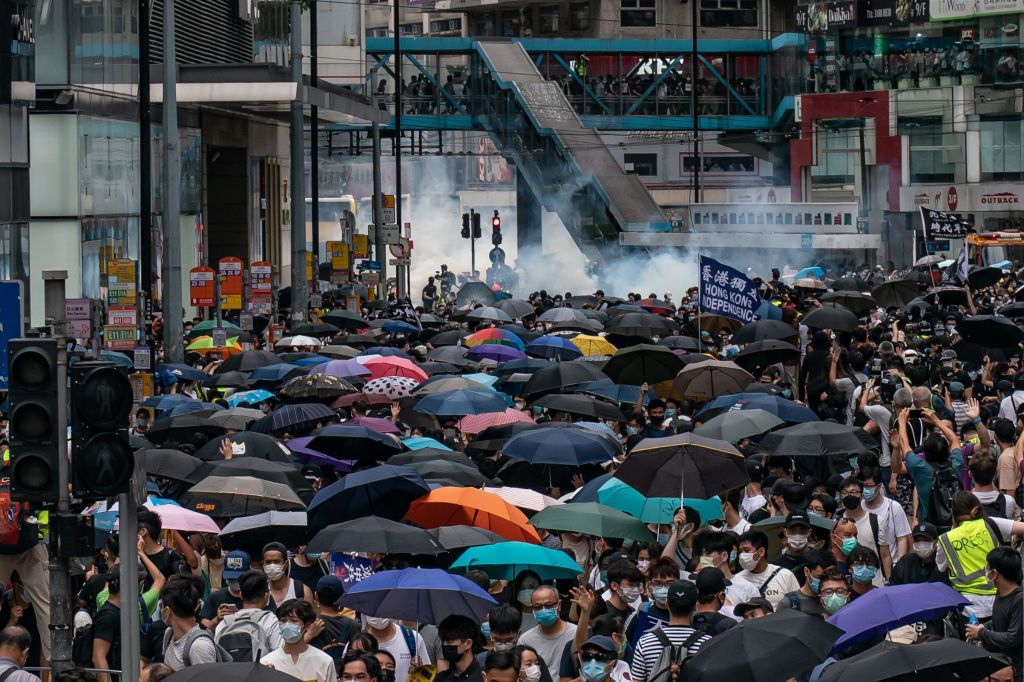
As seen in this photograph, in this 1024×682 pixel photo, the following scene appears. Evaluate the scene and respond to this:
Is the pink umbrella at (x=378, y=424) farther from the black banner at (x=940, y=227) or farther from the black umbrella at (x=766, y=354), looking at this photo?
the black banner at (x=940, y=227)

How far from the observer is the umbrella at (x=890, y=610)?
906cm

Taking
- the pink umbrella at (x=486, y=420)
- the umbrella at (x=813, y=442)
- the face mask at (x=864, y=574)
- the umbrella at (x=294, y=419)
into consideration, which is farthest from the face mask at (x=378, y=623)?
→ the pink umbrella at (x=486, y=420)

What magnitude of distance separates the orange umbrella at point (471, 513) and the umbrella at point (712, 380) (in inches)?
258

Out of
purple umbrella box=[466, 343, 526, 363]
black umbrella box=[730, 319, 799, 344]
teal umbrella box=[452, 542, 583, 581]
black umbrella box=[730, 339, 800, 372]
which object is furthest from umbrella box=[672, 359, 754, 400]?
teal umbrella box=[452, 542, 583, 581]

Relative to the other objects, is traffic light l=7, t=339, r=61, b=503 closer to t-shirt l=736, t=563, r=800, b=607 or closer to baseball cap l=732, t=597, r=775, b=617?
baseball cap l=732, t=597, r=775, b=617

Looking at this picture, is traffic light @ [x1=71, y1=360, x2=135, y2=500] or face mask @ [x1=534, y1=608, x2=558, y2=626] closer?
traffic light @ [x1=71, y1=360, x2=135, y2=500]

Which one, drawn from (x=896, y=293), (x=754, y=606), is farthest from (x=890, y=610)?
(x=896, y=293)

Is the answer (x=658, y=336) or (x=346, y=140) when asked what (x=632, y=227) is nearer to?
(x=658, y=336)

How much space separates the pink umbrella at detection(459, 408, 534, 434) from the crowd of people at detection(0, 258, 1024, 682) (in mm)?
35

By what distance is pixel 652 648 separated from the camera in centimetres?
903

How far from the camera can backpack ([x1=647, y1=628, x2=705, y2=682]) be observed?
8.84 metres

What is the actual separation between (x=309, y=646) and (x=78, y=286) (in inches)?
1039

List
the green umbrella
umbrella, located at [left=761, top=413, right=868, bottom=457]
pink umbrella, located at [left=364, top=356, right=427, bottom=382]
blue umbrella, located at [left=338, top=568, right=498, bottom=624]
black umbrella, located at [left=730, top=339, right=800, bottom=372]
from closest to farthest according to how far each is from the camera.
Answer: blue umbrella, located at [left=338, top=568, right=498, bottom=624] → the green umbrella → umbrella, located at [left=761, top=413, right=868, bottom=457] → pink umbrella, located at [left=364, top=356, right=427, bottom=382] → black umbrella, located at [left=730, top=339, right=800, bottom=372]

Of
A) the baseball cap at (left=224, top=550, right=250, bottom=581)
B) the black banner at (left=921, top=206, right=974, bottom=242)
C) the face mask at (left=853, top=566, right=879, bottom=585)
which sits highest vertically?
the black banner at (left=921, top=206, right=974, bottom=242)
